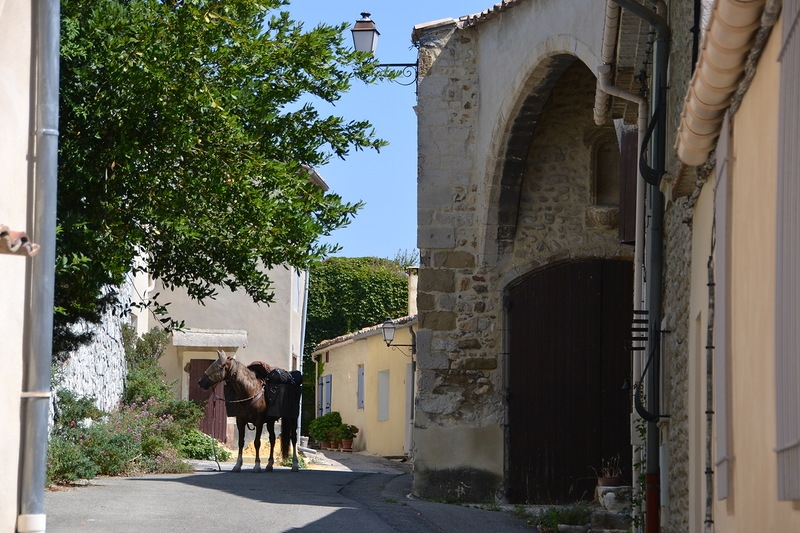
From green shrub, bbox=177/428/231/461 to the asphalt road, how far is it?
3.66 m

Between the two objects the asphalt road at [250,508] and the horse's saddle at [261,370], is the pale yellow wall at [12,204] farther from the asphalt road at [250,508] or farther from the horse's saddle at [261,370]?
the horse's saddle at [261,370]

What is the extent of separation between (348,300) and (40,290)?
2797 centimetres

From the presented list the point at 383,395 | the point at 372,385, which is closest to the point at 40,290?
the point at 383,395

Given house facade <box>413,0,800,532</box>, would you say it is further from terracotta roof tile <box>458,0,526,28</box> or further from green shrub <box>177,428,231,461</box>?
green shrub <box>177,428,231,461</box>

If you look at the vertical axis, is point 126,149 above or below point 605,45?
below

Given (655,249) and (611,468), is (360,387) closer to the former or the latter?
(611,468)

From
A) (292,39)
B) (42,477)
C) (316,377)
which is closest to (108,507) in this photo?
(42,477)

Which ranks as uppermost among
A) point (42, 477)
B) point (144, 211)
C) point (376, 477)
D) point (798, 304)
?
point (144, 211)

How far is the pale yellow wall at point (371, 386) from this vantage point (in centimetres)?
2727

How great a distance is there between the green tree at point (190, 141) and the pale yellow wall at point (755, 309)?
6081 mm

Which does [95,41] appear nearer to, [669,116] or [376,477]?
[669,116]

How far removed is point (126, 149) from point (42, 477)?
4.20m

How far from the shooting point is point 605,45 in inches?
367

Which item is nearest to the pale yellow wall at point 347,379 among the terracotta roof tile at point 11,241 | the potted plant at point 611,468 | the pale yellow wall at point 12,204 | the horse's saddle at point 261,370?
the horse's saddle at point 261,370
